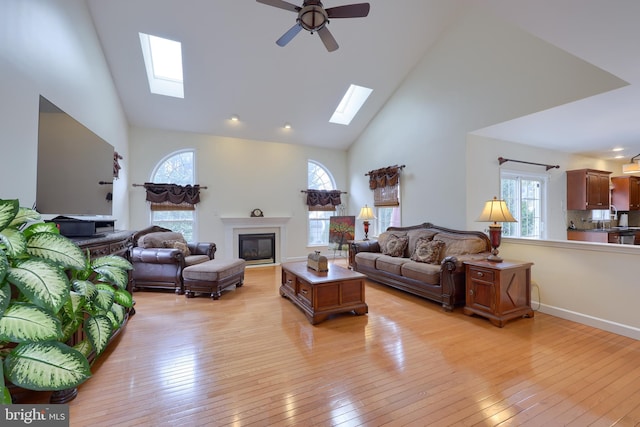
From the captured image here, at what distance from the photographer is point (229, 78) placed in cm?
475

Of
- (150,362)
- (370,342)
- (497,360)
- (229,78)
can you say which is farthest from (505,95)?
(150,362)

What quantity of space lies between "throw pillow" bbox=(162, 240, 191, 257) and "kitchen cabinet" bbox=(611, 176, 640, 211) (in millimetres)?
8844

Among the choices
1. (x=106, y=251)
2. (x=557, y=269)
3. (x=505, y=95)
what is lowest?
(x=557, y=269)

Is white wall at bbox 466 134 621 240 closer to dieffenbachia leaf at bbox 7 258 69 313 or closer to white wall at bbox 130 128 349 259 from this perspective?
white wall at bbox 130 128 349 259

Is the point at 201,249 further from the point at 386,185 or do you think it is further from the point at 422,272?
the point at 386,185

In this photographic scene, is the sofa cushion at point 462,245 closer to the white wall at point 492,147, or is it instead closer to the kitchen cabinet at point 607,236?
the white wall at point 492,147

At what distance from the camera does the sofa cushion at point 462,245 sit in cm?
392

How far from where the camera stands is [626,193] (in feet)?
18.5

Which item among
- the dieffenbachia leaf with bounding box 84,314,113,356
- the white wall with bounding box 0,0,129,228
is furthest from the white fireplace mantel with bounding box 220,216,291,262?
the dieffenbachia leaf with bounding box 84,314,113,356

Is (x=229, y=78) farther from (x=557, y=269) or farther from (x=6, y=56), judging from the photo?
(x=557, y=269)

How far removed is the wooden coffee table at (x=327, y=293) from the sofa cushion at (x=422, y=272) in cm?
98

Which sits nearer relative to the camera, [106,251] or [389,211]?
[106,251]

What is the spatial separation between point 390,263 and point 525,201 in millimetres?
3022

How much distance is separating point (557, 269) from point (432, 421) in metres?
2.89
